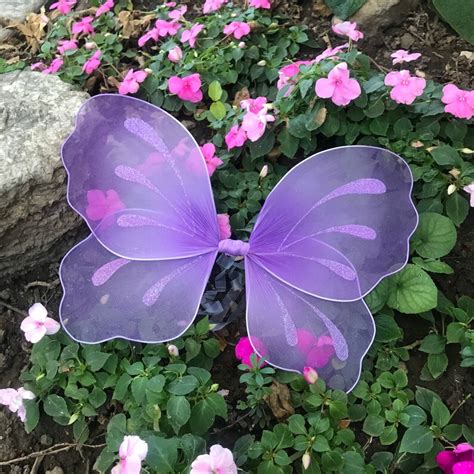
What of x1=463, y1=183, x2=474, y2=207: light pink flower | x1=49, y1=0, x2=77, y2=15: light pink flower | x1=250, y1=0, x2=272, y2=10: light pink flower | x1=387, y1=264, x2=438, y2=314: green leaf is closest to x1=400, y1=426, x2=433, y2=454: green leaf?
x1=387, y1=264, x2=438, y2=314: green leaf

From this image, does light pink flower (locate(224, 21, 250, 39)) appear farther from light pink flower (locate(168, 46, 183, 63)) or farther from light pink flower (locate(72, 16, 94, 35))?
light pink flower (locate(72, 16, 94, 35))

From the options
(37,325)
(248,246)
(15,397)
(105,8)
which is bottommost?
(15,397)

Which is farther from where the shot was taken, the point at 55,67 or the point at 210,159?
the point at 55,67

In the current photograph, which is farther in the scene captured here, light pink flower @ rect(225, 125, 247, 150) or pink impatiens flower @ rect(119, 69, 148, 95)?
pink impatiens flower @ rect(119, 69, 148, 95)

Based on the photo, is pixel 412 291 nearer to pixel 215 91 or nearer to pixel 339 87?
pixel 339 87

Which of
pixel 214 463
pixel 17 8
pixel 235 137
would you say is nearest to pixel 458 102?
pixel 235 137

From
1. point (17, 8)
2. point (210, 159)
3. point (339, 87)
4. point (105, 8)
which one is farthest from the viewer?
point (17, 8)

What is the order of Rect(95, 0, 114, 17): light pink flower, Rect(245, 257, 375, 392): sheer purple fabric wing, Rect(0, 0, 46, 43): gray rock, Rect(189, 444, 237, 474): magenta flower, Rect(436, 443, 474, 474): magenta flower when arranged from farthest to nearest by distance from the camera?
Rect(0, 0, 46, 43): gray rock → Rect(95, 0, 114, 17): light pink flower → Rect(245, 257, 375, 392): sheer purple fabric wing → Rect(436, 443, 474, 474): magenta flower → Rect(189, 444, 237, 474): magenta flower
